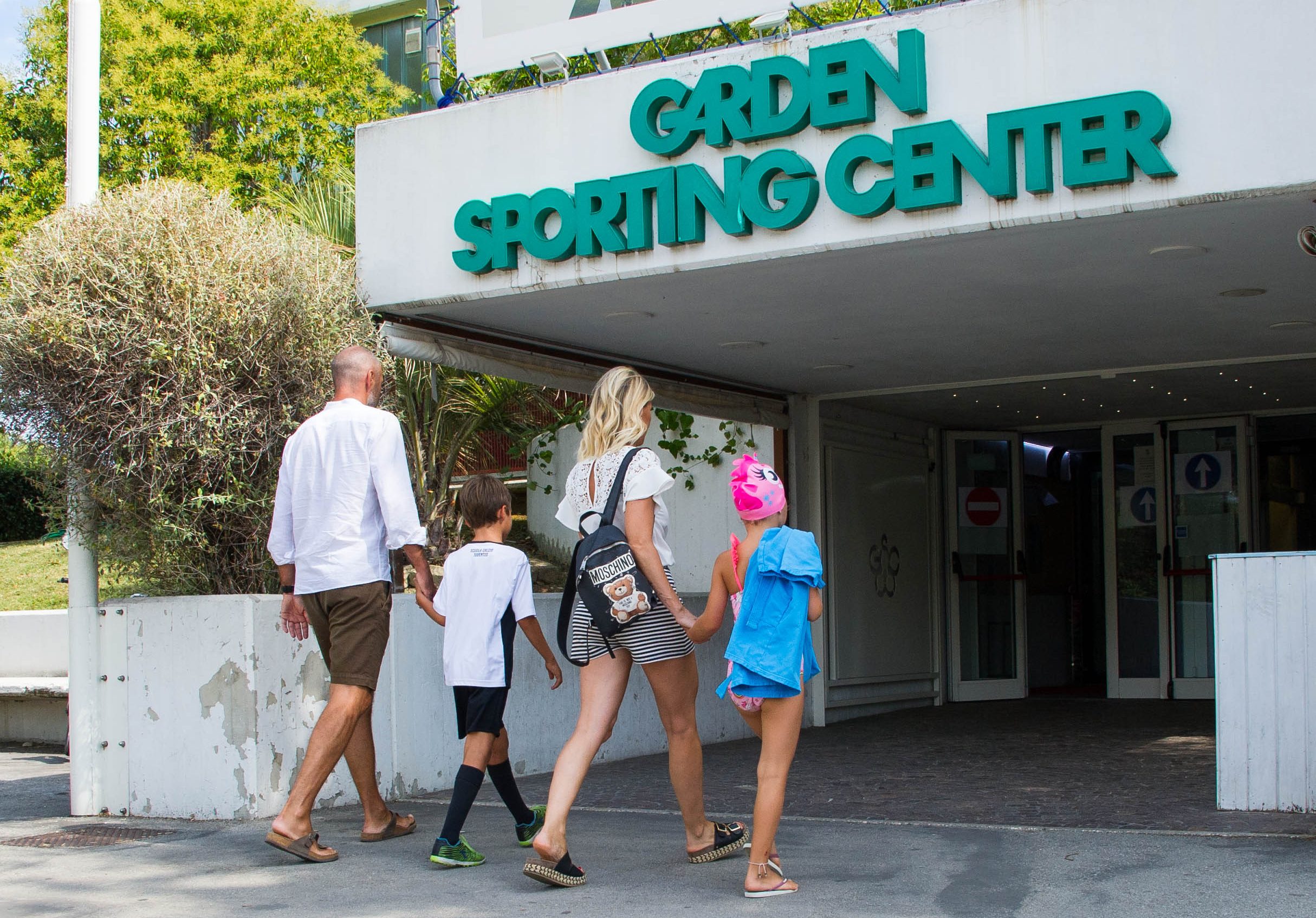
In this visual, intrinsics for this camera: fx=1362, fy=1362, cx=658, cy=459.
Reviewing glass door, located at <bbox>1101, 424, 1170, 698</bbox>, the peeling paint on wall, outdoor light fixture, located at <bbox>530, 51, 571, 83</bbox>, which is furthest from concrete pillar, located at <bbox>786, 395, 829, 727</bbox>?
the peeling paint on wall

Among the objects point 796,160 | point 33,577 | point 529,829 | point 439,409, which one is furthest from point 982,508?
point 33,577

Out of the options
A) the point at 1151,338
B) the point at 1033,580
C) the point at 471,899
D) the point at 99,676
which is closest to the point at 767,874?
the point at 471,899

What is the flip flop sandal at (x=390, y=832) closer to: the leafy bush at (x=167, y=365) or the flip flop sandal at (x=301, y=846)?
the flip flop sandal at (x=301, y=846)

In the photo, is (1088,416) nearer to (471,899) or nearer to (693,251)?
(693,251)

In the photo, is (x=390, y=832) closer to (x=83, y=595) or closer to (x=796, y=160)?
(x=83, y=595)

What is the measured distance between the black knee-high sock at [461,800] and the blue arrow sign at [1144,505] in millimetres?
9189

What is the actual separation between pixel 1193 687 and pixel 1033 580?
2.32 m

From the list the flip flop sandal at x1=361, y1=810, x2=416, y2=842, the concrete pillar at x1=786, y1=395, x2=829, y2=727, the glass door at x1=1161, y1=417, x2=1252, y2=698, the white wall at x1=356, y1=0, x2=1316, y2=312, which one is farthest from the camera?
the glass door at x1=1161, y1=417, x2=1252, y2=698

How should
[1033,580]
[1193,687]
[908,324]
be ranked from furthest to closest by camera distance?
[1033,580] < [1193,687] < [908,324]

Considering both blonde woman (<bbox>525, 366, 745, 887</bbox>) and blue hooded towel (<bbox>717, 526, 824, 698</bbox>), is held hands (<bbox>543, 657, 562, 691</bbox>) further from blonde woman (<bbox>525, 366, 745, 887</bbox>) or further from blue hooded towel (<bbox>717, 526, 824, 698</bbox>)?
blue hooded towel (<bbox>717, 526, 824, 698</bbox>)

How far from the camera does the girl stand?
4.32 metres

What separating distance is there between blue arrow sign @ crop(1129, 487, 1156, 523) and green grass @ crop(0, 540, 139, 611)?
34.3 feet

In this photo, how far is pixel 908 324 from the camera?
8016 millimetres

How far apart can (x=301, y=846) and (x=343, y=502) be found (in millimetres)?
1240
